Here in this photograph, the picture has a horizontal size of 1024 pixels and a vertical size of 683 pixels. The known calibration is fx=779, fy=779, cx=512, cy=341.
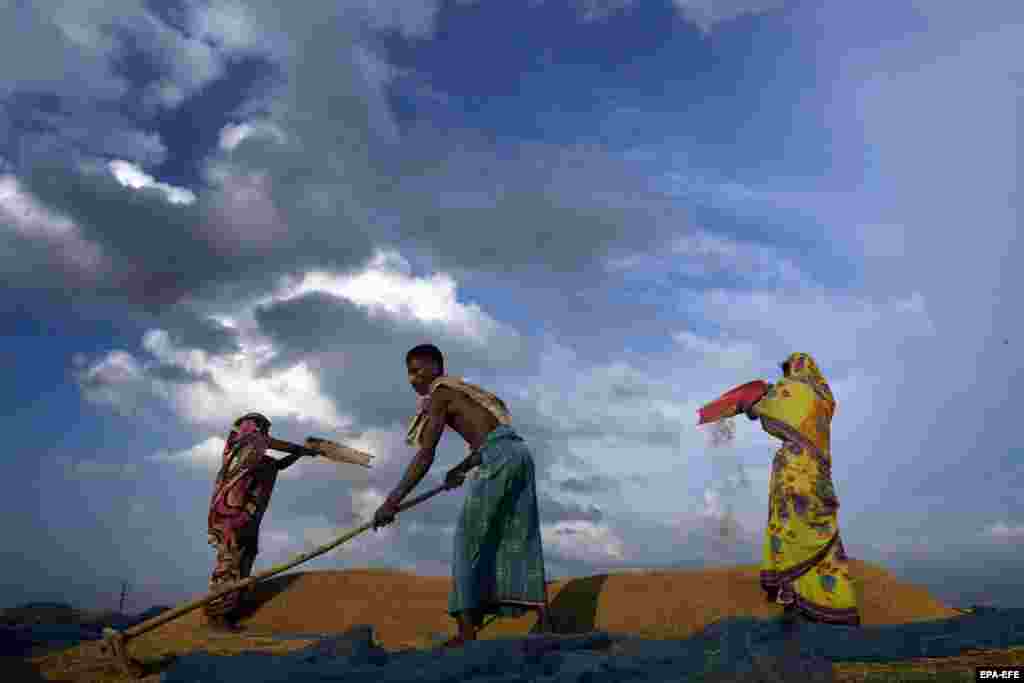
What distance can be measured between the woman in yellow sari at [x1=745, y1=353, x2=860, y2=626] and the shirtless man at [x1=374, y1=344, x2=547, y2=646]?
8.01 feet

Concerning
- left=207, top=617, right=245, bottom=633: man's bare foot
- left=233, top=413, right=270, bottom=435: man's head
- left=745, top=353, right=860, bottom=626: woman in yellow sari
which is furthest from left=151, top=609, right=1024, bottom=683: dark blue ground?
left=233, top=413, right=270, bottom=435: man's head

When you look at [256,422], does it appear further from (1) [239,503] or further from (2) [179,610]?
(2) [179,610]

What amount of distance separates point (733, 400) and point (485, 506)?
3050mm

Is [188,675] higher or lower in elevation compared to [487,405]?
lower

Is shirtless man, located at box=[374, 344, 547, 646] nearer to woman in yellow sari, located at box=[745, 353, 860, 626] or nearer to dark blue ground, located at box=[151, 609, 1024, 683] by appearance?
dark blue ground, located at box=[151, 609, 1024, 683]

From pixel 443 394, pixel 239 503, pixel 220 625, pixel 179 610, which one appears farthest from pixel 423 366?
pixel 220 625

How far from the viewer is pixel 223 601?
8500 millimetres

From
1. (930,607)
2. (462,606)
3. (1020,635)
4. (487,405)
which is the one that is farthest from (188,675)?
(930,607)

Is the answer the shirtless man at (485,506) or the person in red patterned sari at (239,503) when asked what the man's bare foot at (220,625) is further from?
the shirtless man at (485,506)

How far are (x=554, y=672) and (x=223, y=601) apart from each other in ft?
17.4

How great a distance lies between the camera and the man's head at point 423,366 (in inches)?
261

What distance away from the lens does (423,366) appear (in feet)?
21.8

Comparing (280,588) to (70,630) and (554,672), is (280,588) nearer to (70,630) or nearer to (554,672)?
(70,630)

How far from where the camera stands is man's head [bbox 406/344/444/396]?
21.7 feet
